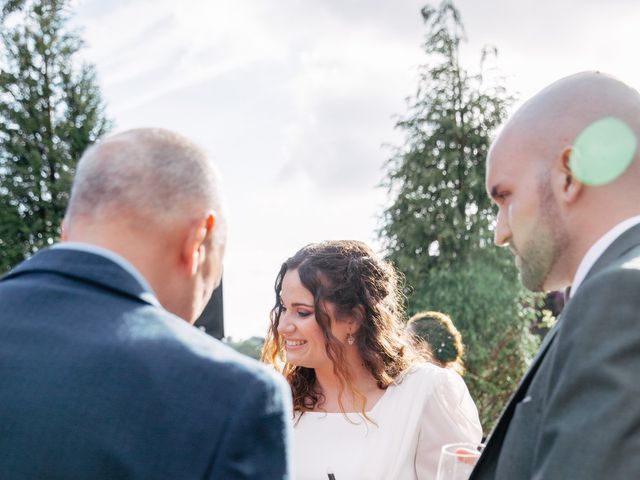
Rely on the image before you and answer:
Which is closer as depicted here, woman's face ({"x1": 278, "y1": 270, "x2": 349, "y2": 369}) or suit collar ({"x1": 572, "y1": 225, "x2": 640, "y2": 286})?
suit collar ({"x1": 572, "y1": 225, "x2": 640, "y2": 286})

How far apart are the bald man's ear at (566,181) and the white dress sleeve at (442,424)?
80.9 inches

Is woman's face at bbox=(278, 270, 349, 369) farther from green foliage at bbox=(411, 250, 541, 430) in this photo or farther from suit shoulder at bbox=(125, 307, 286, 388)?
green foliage at bbox=(411, 250, 541, 430)

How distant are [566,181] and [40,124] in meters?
20.9

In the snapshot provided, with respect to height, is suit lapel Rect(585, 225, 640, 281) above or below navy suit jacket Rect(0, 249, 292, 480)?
above

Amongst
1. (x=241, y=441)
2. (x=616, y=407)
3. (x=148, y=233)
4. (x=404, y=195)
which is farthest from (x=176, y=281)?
(x=404, y=195)

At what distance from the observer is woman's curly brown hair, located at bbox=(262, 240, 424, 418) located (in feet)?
13.6

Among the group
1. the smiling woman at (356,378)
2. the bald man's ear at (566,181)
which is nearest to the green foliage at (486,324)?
the smiling woman at (356,378)

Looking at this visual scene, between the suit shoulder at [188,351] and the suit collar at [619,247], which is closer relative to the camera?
the suit shoulder at [188,351]

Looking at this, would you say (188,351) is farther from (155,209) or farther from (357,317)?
(357,317)

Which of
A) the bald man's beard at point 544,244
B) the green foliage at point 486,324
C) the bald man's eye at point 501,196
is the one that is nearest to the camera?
the bald man's beard at point 544,244

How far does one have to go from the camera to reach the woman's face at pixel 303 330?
412 cm

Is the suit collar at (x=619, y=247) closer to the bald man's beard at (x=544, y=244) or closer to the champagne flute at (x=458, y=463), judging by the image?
the bald man's beard at (x=544, y=244)

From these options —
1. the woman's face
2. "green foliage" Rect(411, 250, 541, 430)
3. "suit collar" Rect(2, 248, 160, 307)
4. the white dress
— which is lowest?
"green foliage" Rect(411, 250, 541, 430)

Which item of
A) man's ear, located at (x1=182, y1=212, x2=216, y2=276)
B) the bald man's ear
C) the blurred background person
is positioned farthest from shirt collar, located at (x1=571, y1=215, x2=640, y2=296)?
the blurred background person
